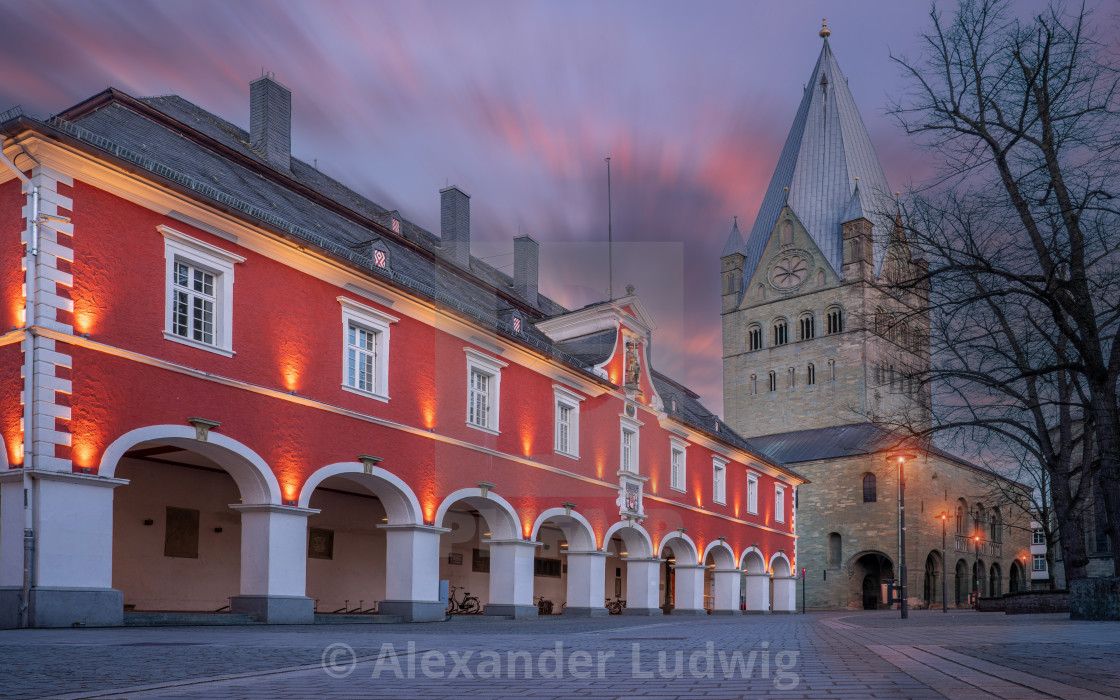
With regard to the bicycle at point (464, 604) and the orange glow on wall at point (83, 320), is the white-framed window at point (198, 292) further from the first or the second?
the bicycle at point (464, 604)

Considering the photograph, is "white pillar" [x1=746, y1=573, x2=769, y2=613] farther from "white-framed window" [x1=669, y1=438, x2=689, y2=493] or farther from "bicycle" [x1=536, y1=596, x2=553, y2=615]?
"bicycle" [x1=536, y1=596, x2=553, y2=615]

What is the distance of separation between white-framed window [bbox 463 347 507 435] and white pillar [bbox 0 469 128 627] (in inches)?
423

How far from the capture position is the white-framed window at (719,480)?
4131 cm

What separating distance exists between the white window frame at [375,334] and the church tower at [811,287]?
57.0 meters

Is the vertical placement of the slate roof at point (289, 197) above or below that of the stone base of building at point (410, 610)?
above

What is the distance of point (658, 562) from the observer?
116 ft

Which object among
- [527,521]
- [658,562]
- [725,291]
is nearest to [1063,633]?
[527,521]

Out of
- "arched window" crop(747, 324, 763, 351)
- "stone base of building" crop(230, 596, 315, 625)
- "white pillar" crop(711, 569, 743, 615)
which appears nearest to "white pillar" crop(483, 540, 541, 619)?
"stone base of building" crop(230, 596, 315, 625)

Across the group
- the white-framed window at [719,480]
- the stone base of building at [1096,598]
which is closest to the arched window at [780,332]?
the white-framed window at [719,480]

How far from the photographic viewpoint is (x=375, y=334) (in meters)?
23.0

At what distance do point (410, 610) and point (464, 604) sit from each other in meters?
9.36

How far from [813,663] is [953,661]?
1237mm

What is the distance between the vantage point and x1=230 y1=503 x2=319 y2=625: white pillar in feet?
61.9

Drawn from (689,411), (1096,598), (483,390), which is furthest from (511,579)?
(689,411)
